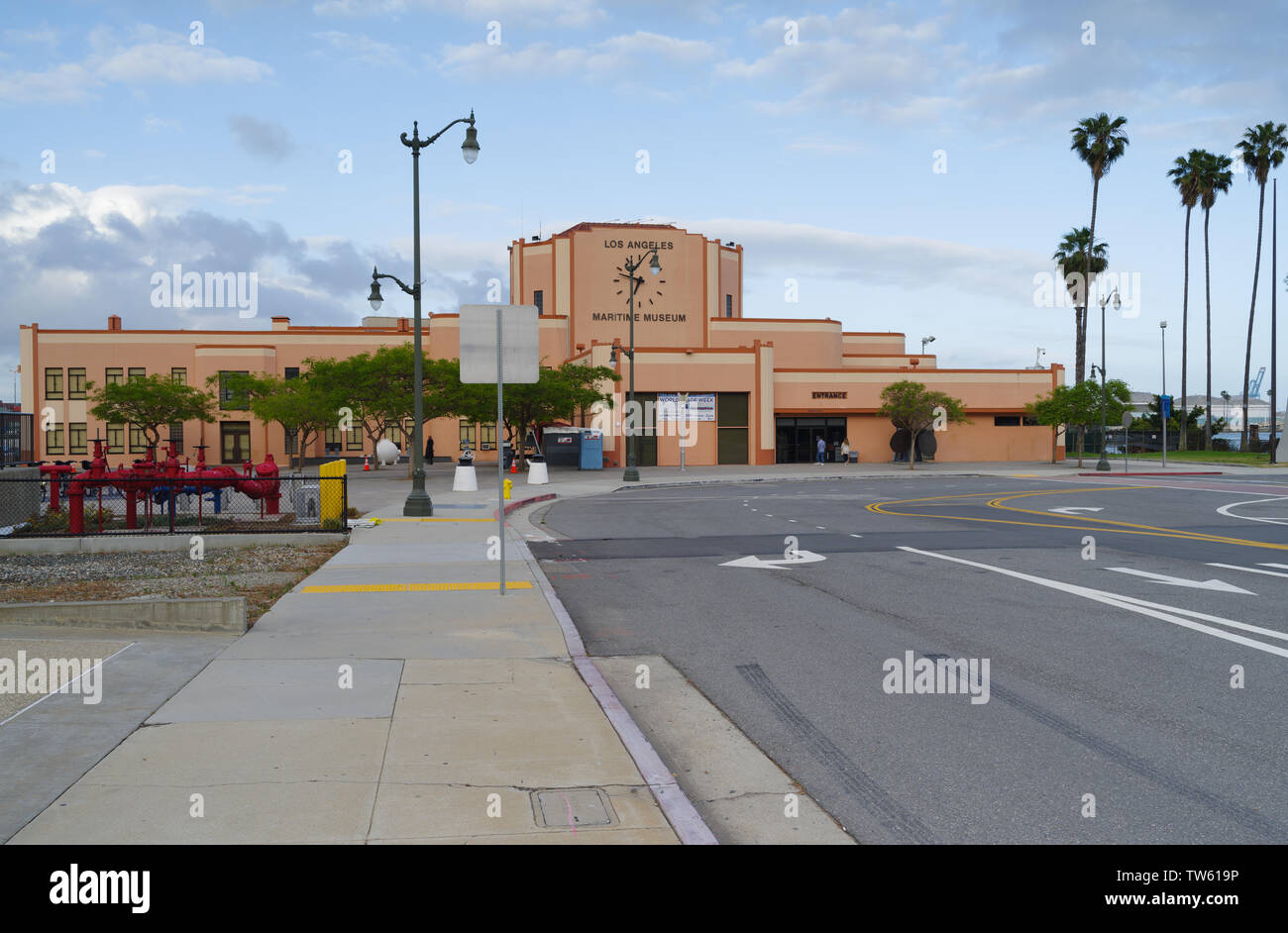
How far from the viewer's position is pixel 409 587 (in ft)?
39.3

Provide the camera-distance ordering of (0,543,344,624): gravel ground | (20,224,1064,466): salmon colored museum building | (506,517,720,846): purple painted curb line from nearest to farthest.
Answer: (506,517,720,846): purple painted curb line
(0,543,344,624): gravel ground
(20,224,1064,466): salmon colored museum building

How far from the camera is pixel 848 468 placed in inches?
1996

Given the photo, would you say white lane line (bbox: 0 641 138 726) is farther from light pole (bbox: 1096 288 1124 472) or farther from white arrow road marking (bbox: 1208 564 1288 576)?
light pole (bbox: 1096 288 1124 472)

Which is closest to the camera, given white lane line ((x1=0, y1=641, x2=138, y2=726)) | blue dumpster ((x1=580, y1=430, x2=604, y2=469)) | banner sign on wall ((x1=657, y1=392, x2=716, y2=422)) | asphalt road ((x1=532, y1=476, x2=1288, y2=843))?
asphalt road ((x1=532, y1=476, x2=1288, y2=843))

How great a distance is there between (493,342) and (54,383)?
206 ft

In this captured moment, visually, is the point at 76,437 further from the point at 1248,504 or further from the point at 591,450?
the point at 1248,504

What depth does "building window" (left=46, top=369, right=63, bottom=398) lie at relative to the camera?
62.5 meters

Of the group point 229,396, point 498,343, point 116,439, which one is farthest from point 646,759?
point 116,439

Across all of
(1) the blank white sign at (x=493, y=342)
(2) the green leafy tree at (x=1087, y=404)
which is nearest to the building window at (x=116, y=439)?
(2) the green leafy tree at (x=1087, y=404)

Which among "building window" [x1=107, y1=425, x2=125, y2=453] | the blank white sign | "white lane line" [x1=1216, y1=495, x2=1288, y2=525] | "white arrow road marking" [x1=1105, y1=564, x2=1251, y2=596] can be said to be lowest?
"white lane line" [x1=1216, y1=495, x2=1288, y2=525]

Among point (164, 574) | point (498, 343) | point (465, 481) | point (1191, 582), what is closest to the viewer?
point (498, 343)

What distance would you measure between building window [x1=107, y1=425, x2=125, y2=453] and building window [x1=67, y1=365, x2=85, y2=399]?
321 centimetres

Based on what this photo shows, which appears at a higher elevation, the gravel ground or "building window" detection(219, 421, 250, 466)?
"building window" detection(219, 421, 250, 466)

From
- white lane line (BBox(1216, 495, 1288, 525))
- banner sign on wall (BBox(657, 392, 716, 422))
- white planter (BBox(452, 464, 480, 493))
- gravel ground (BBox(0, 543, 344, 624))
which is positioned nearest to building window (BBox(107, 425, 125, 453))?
banner sign on wall (BBox(657, 392, 716, 422))
